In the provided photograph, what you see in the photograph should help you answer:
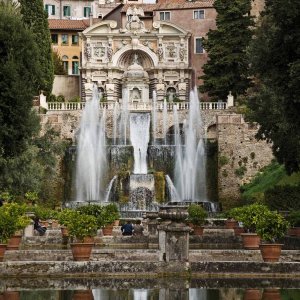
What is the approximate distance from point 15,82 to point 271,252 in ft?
47.3

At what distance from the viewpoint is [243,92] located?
79.1 meters

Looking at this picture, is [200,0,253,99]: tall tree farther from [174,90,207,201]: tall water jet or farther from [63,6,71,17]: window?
[63,6,71,17]: window

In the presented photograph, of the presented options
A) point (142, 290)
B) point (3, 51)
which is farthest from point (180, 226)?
point (3, 51)

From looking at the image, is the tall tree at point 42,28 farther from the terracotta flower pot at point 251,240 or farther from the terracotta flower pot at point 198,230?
the terracotta flower pot at point 251,240

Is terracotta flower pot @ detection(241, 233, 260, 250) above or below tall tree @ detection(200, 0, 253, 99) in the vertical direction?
below

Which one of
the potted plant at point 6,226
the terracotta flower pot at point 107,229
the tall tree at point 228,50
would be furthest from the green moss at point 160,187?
the potted plant at point 6,226

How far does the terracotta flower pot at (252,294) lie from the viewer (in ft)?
72.7

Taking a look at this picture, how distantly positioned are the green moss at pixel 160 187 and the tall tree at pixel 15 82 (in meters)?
28.5

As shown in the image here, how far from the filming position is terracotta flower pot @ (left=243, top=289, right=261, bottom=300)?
2216 cm

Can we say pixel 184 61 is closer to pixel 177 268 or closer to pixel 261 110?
pixel 261 110

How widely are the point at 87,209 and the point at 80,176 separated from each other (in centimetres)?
2918

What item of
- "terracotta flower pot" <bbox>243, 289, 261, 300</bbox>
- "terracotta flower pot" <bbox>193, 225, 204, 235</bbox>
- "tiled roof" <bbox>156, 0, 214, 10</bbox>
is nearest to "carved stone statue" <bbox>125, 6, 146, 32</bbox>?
"tiled roof" <bbox>156, 0, 214, 10</bbox>

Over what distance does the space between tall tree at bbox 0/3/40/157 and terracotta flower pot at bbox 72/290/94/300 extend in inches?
606

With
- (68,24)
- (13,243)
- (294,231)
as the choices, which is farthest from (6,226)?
(68,24)
